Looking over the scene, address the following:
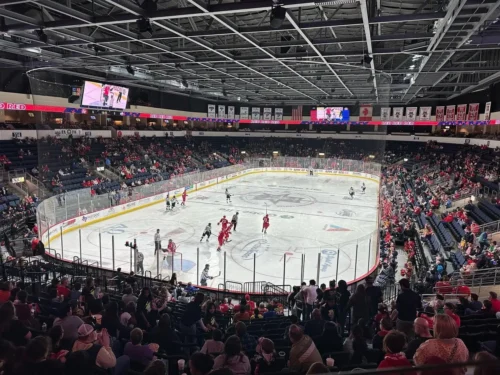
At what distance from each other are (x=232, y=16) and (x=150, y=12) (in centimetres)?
331

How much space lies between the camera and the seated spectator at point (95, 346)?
325cm

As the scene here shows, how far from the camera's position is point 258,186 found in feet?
103

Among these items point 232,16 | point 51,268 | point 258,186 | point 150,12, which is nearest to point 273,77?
point 258,186

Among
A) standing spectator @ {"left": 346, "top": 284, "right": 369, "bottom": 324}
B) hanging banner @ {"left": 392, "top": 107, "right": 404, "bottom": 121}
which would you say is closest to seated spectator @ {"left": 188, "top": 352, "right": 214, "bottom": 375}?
standing spectator @ {"left": 346, "top": 284, "right": 369, "bottom": 324}

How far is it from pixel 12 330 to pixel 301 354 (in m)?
2.92

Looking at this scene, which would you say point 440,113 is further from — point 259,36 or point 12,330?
point 12,330

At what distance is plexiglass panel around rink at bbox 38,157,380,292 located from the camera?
11547 mm

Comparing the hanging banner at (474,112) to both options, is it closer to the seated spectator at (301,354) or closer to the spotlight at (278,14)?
the spotlight at (278,14)

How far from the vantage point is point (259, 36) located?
15.3 meters

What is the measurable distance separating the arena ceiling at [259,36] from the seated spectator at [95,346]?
7923 millimetres

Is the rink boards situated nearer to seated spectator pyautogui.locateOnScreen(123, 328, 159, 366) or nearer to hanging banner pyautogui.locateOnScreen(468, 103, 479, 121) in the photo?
hanging banner pyautogui.locateOnScreen(468, 103, 479, 121)

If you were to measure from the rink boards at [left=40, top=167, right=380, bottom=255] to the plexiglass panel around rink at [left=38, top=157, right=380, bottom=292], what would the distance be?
65mm

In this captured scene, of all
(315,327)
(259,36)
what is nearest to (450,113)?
(259,36)

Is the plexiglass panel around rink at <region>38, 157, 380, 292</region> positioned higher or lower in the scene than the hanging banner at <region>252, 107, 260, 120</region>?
lower
